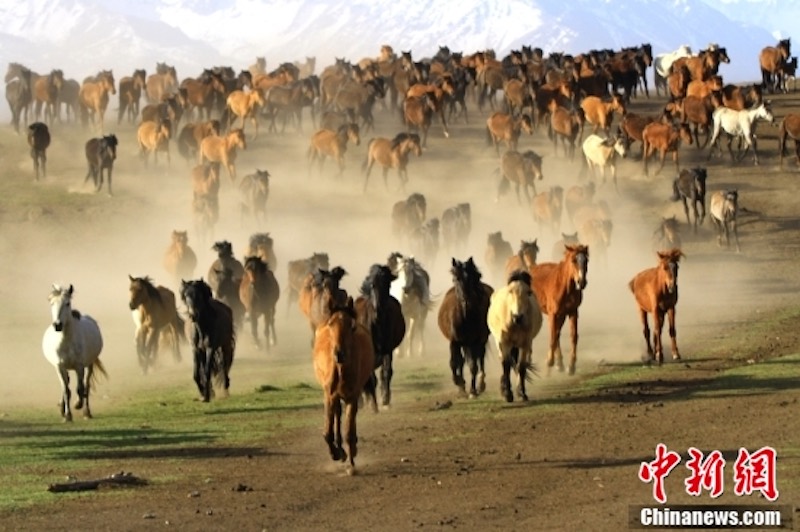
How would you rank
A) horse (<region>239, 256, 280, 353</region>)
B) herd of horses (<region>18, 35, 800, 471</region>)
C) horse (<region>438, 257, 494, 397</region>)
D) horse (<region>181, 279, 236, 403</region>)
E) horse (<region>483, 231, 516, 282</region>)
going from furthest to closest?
horse (<region>483, 231, 516, 282</region>) → horse (<region>239, 256, 280, 353</region>) → horse (<region>181, 279, 236, 403</region>) → horse (<region>438, 257, 494, 397</region>) → herd of horses (<region>18, 35, 800, 471</region>)

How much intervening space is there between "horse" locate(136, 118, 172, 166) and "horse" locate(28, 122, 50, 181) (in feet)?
12.1

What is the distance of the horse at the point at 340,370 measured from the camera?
715 inches

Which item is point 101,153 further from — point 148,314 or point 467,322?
point 467,322

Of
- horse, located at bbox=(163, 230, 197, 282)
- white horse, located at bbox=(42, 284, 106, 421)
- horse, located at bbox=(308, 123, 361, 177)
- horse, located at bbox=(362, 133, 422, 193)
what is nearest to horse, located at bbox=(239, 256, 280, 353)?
horse, located at bbox=(163, 230, 197, 282)

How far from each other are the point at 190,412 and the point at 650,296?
784cm

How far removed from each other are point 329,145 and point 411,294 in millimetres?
24364

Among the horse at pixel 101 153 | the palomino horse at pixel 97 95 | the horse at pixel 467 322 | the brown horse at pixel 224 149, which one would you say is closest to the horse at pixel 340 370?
the horse at pixel 467 322

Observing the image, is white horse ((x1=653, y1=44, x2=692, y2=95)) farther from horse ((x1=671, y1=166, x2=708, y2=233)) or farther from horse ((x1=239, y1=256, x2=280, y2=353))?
horse ((x1=239, y1=256, x2=280, y2=353))

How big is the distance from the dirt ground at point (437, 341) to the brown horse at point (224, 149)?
3.10 feet

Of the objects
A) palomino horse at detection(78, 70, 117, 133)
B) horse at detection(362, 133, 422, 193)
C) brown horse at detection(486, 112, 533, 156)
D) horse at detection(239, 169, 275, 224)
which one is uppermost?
palomino horse at detection(78, 70, 117, 133)

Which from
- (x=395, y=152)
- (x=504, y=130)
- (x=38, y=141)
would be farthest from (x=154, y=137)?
(x=504, y=130)

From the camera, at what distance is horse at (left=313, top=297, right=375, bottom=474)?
18156mm

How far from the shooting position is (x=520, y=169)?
50.0 m

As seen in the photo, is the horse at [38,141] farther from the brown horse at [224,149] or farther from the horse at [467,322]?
the horse at [467,322]
